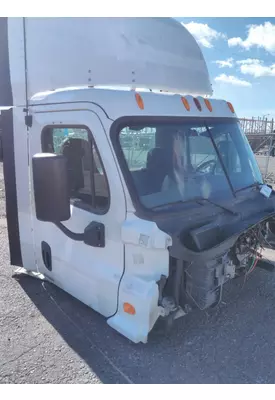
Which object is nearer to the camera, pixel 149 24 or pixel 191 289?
pixel 191 289

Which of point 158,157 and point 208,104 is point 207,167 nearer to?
point 158,157

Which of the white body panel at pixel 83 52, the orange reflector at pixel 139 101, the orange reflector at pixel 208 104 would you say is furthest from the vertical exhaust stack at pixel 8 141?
the orange reflector at pixel 208 104

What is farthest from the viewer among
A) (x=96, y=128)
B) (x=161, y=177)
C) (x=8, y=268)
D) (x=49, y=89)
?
(x=8, y=268)

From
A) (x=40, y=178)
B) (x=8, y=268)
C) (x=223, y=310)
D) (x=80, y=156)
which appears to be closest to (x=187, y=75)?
(x=80, y=156)

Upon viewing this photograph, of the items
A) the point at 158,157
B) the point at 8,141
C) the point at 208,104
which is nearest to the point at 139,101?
the point at 158,157

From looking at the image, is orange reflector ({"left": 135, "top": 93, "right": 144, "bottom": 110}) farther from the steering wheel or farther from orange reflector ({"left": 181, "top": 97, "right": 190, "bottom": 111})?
the steering wheel

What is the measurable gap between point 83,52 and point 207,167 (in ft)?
5.46

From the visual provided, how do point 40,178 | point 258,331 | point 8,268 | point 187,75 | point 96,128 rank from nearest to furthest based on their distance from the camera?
point 40,178
point 96,128
point 258,331
point 187,75
point 8,268

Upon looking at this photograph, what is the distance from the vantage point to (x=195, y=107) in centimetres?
338

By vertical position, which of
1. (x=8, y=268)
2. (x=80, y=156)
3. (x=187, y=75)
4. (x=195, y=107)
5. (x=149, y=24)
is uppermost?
(x=149, y=24)

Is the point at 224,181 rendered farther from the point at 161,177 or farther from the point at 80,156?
the point at 80,156

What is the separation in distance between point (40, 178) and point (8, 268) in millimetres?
2593

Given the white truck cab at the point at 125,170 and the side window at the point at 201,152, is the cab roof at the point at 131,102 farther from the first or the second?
the side window at the point at 201,152

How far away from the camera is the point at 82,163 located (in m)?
3.23
